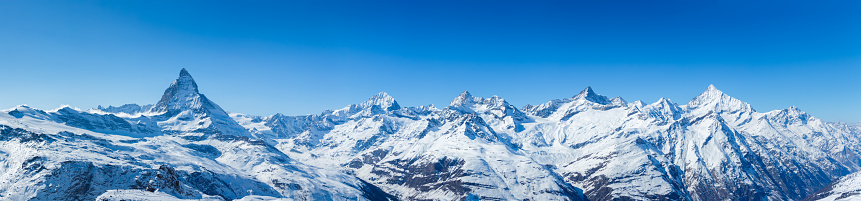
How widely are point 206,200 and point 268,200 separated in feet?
110

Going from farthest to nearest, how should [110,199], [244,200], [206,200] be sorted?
1. [244,200]
2. [206,200]
3. [110,199]

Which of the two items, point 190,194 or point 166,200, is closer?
point 166,200

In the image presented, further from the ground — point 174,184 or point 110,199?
point 174,184

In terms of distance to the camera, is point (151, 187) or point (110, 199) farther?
point (151, 187)

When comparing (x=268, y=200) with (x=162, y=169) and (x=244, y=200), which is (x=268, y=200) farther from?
(x=162, y=169)

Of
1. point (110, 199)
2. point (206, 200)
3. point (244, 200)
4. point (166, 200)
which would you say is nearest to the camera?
point (110, 199)

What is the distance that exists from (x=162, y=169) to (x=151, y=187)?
797cm

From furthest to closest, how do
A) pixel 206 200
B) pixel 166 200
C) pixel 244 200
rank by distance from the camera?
pixel 244 200 → pixel 206 200 → pixel 166 200

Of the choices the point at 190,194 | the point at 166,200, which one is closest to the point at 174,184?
the point at 190,194

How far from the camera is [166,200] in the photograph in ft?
487

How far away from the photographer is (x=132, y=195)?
14475 cm

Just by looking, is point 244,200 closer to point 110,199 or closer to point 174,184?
point 174,184

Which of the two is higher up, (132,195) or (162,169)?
(162,169)

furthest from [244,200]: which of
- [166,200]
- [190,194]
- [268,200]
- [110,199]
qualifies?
[110,199]
